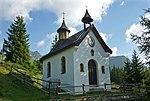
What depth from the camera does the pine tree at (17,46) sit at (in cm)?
4106

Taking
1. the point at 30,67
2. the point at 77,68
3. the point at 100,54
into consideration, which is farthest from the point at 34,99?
the point at 30,67

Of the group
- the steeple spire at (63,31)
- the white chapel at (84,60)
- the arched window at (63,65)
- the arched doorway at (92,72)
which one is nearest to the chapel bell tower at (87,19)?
the white chapel at (84,60)

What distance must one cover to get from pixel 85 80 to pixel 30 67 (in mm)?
21395

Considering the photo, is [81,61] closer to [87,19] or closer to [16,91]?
[87,19]

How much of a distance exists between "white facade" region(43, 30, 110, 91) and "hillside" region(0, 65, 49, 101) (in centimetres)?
401

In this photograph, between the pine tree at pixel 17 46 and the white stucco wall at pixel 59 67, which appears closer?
the white stucco wall at pixel 59 67

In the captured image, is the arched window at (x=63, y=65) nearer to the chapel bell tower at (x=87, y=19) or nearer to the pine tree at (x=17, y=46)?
the chapel bell tower at (x=87, y=19)

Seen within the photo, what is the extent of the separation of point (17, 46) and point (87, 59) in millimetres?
22474

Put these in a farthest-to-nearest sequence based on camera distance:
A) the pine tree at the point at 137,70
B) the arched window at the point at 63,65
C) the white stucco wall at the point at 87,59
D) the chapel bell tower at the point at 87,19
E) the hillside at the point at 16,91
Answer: the pine tree at the point at 137,70
the chapel bell tower at the point at 87,19
the arched window at the point at 63,65
the white stucco wall at the point at 87,59
the hillside at the point at 16,91

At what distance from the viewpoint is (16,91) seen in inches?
760

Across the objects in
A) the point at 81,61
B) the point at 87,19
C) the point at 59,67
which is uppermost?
the point at 87,19

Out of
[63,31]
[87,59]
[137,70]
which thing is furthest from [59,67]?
[137,70]

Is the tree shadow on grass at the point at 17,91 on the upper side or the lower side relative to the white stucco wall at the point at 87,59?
lower

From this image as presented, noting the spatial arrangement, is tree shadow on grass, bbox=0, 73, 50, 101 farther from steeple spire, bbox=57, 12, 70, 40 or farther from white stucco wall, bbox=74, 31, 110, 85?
steeple spire, bbox=57, 12, 70, 40
